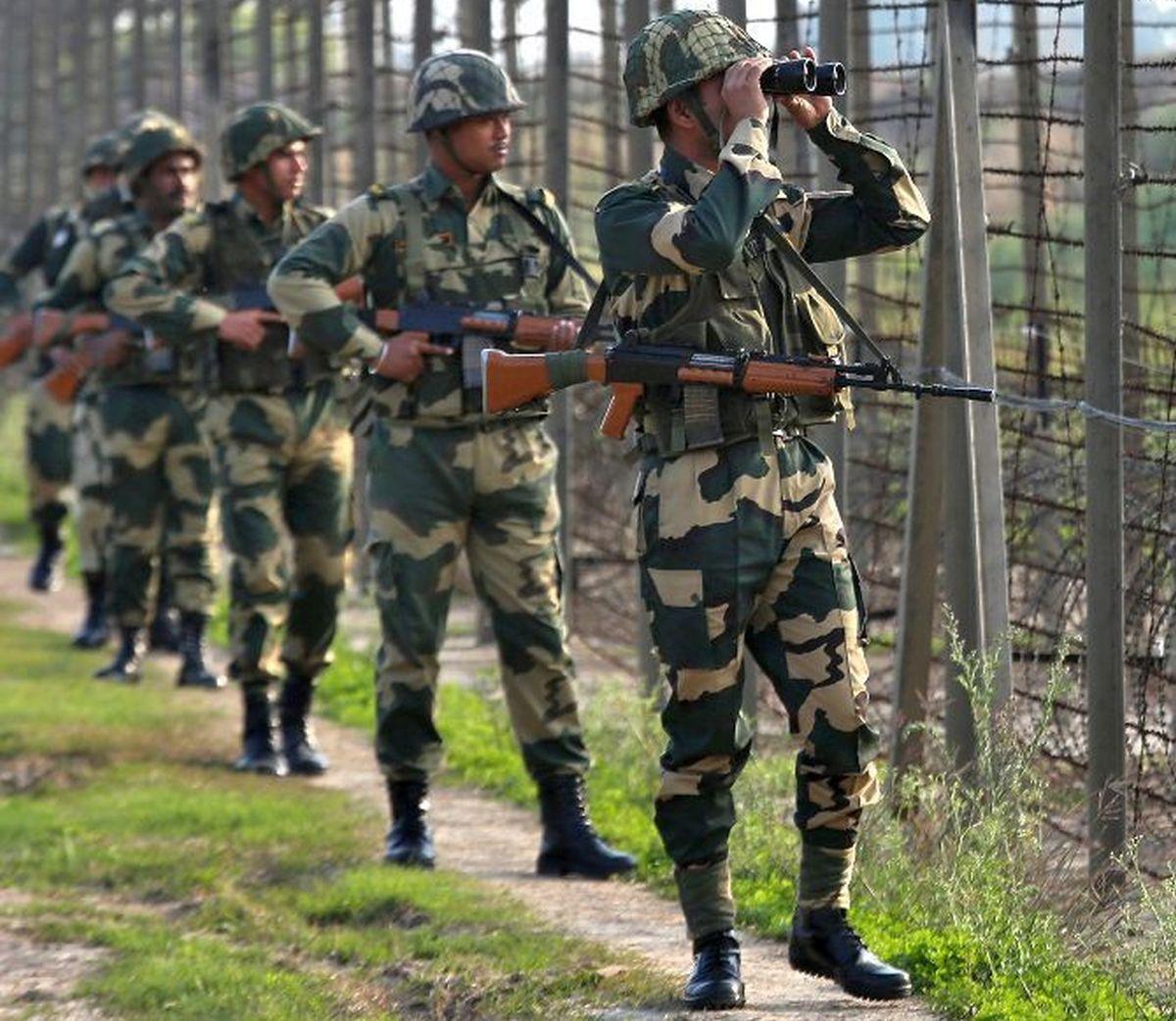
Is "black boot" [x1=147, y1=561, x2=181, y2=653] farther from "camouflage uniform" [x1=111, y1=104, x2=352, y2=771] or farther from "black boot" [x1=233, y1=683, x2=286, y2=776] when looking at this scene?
"black boot" [x1=233, y1=683, x2=286, y2=776]

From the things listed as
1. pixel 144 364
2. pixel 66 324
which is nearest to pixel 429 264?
pixel 144 364

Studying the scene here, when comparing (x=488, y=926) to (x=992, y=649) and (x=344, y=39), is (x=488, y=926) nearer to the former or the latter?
(x=992, y=649)

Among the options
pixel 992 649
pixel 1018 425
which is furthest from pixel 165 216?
pixel 992 649

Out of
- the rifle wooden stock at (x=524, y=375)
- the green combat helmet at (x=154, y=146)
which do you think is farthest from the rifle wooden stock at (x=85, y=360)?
the rifle wooden stock at (x=524, y=375)

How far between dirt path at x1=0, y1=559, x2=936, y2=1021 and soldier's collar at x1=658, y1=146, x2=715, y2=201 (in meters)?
1.81

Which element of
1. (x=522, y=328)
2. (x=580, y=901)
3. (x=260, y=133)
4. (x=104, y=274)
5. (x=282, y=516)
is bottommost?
(x=580, y=901)

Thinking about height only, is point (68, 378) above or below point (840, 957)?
above

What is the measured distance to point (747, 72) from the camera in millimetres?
5977

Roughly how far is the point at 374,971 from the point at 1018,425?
232 centimetres

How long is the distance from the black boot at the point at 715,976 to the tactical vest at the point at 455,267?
7.43 feet

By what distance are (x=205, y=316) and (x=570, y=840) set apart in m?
3.01

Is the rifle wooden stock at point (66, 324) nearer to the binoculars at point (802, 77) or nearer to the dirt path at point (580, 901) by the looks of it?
the dirt path at point (580, 901)

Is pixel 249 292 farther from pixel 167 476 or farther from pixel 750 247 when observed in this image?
pixel 750 247

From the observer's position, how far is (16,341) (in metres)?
14.8
